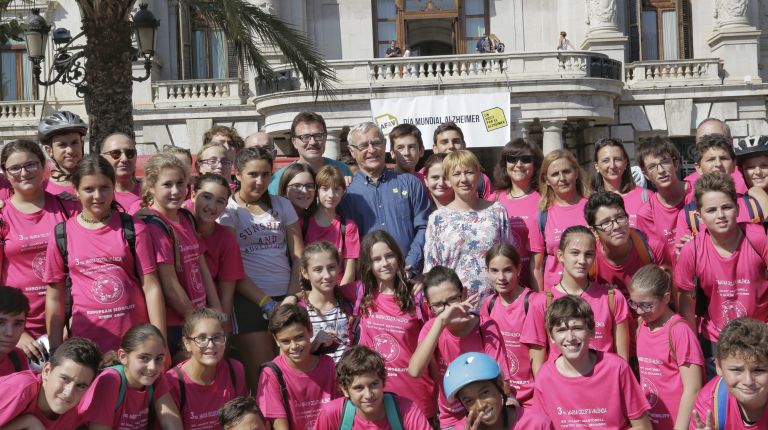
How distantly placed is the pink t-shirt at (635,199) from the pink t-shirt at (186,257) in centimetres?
315

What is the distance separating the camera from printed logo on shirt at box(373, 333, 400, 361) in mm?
6836

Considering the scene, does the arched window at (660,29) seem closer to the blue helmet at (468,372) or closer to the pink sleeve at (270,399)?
the pink sleeve at (270,399)

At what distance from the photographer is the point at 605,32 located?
26.5 meters

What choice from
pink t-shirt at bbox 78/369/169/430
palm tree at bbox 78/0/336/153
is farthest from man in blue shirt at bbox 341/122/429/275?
palm tree at bbox 78/0/336/153

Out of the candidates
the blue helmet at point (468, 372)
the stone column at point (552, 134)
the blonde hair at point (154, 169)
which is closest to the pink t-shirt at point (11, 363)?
the blonde hair at point (154, 169)

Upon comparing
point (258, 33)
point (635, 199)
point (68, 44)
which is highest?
point (68, 44)

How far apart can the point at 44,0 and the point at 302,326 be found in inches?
889

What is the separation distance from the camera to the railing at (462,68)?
2422cm

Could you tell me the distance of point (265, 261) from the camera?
759 centimetres

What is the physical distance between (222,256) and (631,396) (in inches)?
113

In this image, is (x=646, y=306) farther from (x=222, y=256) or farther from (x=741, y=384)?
(x=222, y=256)

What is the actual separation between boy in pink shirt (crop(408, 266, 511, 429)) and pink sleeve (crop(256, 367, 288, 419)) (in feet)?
2.69

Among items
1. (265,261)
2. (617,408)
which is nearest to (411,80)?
(265,261)

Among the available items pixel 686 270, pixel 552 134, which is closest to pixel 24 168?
Answer: pixel 686 270
